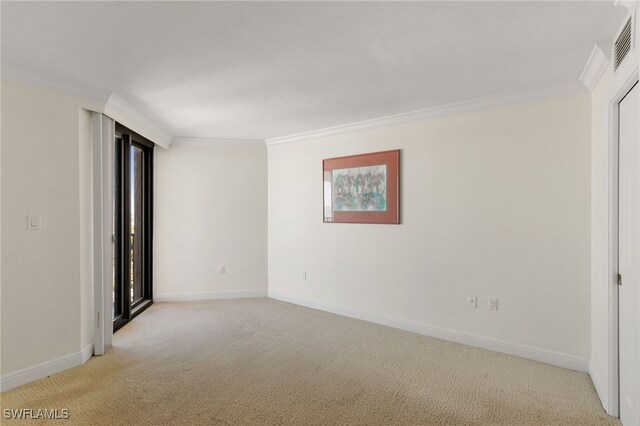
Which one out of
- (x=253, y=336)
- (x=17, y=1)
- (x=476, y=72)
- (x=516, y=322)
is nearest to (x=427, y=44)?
(x=476, y=72)

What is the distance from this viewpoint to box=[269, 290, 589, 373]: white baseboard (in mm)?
2865

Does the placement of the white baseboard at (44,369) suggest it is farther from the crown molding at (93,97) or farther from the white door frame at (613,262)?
the white door frame at (613,262)

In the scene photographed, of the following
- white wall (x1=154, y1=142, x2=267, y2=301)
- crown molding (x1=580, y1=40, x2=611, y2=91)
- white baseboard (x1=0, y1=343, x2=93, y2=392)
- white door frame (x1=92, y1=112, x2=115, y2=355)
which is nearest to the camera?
crown molding (x1=580, y1=40, x2=611, y2=91)

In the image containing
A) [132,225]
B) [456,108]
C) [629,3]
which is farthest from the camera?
[132,225]

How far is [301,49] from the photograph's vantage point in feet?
7.51

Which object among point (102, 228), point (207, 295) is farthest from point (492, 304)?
point (207, 295)

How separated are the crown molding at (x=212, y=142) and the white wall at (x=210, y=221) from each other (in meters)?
0.03

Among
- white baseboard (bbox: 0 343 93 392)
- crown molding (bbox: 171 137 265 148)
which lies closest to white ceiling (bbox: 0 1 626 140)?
crown molding (bbox: 171 137 265 148)

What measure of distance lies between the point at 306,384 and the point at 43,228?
230 centimetres

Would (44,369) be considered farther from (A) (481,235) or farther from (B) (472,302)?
(A) (481,235)

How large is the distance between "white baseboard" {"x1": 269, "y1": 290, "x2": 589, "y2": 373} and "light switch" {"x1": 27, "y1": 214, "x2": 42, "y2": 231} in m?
3.06

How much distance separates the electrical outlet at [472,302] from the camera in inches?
132

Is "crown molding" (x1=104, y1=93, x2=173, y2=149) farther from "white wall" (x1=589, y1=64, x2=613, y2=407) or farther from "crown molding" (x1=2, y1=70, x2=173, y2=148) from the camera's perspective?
"white wall" (x1=589, y1=64, x2=613, y2=407)

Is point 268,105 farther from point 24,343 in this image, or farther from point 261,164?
point 24,343
